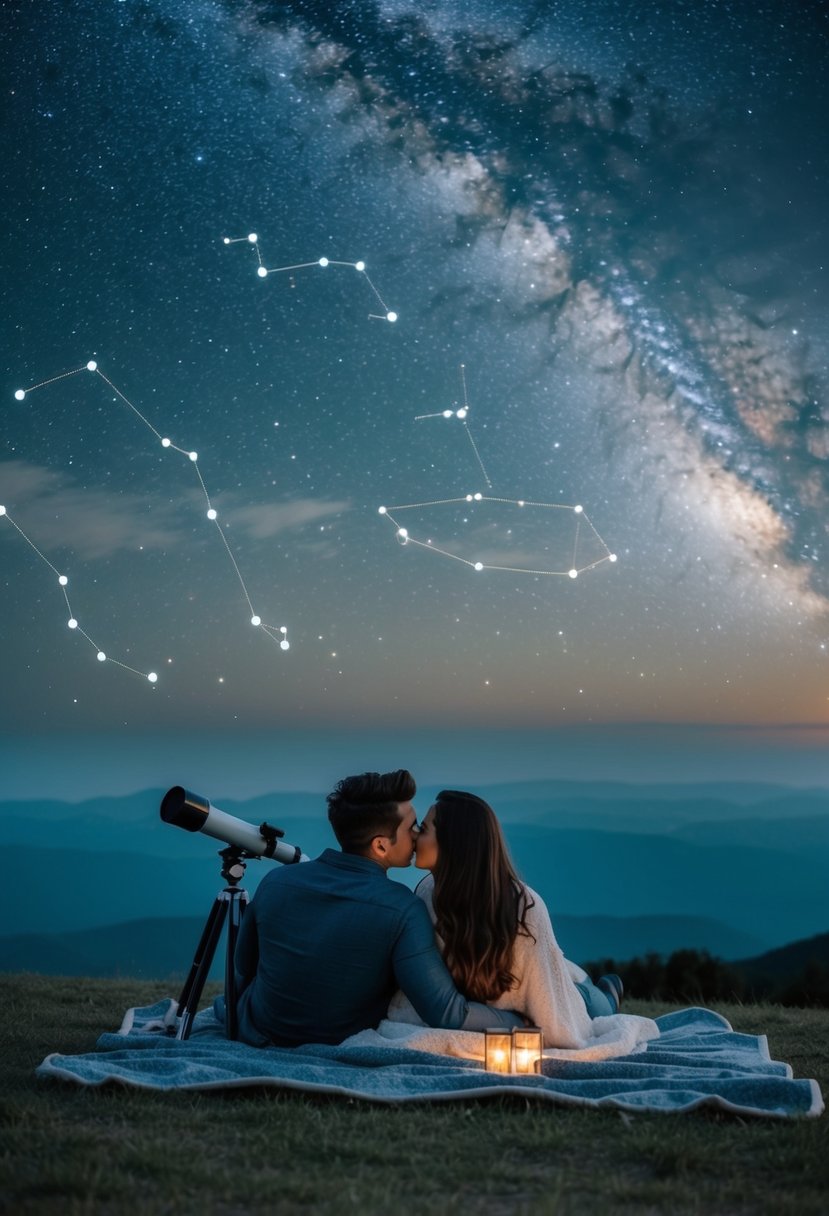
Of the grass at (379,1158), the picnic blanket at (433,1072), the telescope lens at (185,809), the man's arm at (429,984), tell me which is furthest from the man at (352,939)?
the grass at (379,1158)

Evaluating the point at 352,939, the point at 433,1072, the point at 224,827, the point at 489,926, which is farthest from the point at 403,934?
the point at 224,827

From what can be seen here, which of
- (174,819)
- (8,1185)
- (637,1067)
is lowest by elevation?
(8,1185)

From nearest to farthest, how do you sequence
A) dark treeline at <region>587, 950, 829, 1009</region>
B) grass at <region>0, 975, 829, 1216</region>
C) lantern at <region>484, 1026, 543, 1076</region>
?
grass at <region>0, 975, 829, 1216</region> < lantern at <region>484, 1026, 543, 1076</region> < dark treeline at <region>587, 950, 829, 1009</region>

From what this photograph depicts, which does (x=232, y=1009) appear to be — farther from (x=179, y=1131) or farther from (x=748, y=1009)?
(x=748, y=1009)

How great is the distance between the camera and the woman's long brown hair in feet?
13.0

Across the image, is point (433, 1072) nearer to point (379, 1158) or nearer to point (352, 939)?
point (352, 939)

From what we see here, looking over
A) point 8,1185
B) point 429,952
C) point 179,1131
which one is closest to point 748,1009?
point 429,952

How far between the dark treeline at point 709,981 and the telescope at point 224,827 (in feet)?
12.8

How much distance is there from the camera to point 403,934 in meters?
3.97

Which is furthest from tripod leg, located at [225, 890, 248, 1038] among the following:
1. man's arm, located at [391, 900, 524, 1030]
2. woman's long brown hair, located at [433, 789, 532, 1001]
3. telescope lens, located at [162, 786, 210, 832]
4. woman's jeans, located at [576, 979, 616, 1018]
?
woman's jeans, located at [576, 979, 616, 1018]

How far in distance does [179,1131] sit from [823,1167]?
5.29 ft

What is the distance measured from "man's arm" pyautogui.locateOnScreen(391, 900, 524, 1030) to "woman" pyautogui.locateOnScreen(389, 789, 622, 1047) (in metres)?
0.06

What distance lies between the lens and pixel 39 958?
8.77 meters

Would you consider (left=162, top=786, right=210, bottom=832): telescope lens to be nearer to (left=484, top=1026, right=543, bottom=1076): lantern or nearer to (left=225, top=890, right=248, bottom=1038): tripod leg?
(left=225, top=890, right=248, bottom=1038): tripod leg
